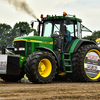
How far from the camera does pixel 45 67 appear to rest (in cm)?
923

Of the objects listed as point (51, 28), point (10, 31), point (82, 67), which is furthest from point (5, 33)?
point (82, 67)

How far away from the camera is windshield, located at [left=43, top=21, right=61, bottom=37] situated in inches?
404

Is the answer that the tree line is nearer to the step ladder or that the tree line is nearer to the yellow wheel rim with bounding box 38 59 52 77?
the step ladder

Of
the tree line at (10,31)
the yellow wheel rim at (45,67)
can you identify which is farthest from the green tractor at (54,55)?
the tree line at (10,31)

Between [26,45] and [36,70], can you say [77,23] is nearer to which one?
[26,45]

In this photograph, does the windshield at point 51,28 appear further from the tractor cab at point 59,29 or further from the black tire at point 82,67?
the black tire at point 82,67

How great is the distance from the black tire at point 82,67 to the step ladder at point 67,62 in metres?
0.17

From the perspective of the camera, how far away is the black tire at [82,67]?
32.5 ft

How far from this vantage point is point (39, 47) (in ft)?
29.9

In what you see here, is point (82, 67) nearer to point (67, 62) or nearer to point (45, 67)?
point (67, 62)

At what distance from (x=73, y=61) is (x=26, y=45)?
2058 mm

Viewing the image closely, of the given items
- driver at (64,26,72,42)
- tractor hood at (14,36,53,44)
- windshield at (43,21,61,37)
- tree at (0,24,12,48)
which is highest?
tree at (0,24,12,48)

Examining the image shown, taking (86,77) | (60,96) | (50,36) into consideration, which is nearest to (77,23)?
(50,36)

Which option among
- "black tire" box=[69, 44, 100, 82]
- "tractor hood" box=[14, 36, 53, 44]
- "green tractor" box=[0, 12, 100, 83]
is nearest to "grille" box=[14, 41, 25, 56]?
"green tractor" box=[0, 12, 100, 83]
